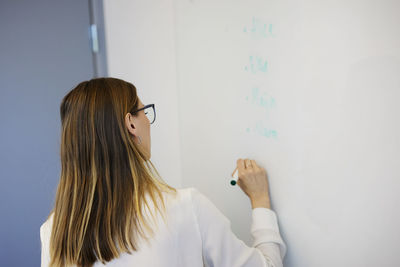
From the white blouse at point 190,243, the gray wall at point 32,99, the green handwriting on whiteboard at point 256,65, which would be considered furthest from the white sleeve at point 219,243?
the gray wall at point 32,99

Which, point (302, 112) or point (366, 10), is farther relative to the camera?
point (302, 112)

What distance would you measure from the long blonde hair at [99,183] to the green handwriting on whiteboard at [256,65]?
1.09 feet

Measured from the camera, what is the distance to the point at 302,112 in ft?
2.69

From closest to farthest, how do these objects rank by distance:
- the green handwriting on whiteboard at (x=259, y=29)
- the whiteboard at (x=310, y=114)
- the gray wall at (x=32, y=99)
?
the whiteboard at (x=310, y=114)
the green handwriting on whiteboard at (x=259, y=29)
the gray wall at (x=32, y=99)

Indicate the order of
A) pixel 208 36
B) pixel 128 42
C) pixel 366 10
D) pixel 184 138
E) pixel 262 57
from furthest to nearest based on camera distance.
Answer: pixel 128 42
pixel 184 138
pixel 208 36
pixel 262 57
pixel 366 10

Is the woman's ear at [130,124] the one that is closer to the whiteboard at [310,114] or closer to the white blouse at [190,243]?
the white blouse at [190,243]

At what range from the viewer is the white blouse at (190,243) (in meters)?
0.73

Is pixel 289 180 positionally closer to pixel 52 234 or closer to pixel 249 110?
pixel 249 110

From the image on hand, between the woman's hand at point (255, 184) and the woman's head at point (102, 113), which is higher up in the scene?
the woman's head at point (102, 113)

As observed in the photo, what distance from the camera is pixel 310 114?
803mm

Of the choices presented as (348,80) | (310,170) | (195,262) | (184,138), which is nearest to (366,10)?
(348,80)

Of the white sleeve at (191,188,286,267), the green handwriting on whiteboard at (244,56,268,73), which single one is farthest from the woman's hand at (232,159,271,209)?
the green handwriting on whiteboard at (244,56,268,73)

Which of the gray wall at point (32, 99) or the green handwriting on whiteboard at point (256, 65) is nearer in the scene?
the green handwriting on whiteboard at point (256, 65)

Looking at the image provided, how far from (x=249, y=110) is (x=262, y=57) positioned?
0.47 feet
